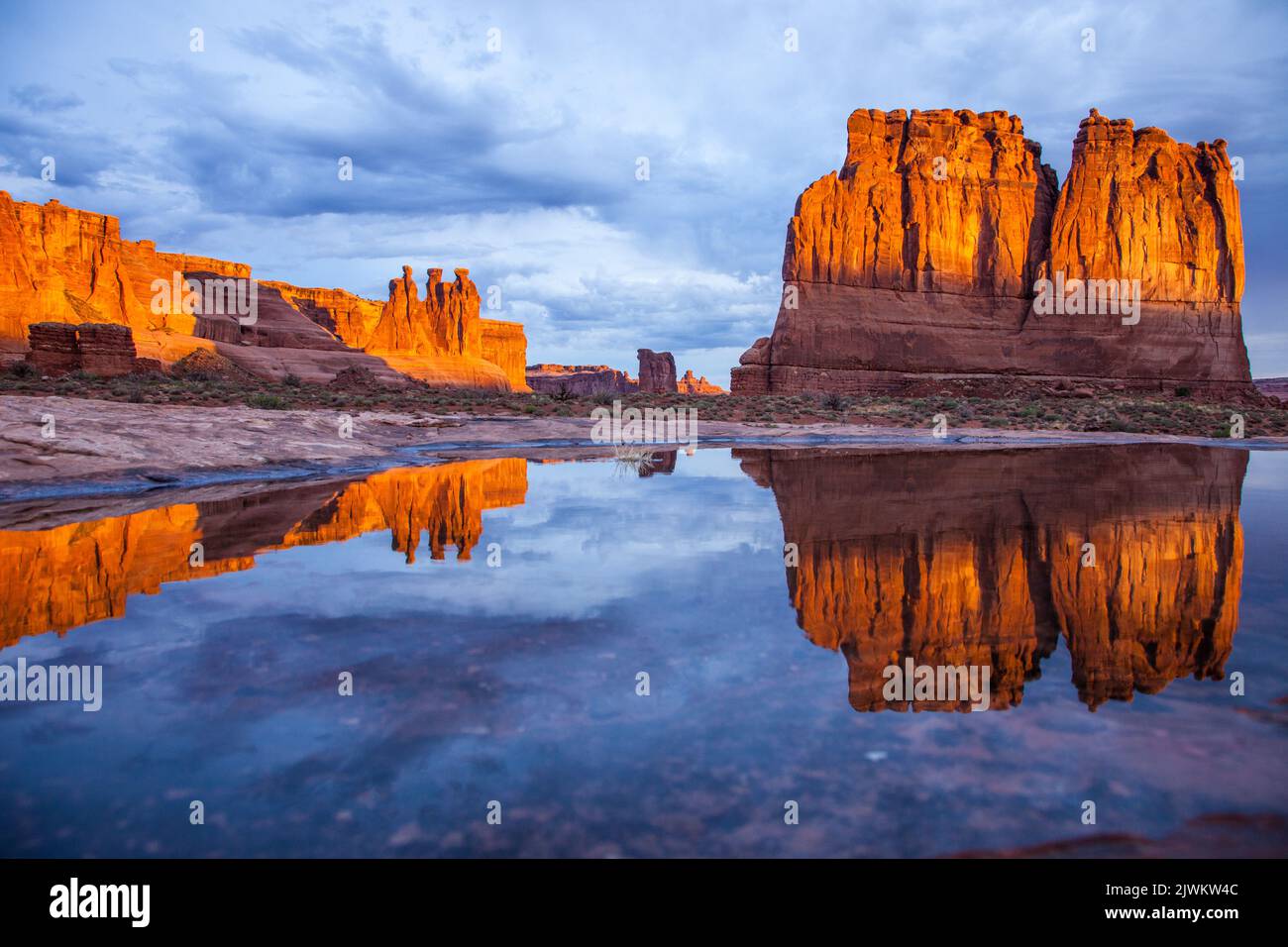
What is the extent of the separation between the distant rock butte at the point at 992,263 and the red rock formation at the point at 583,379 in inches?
2626

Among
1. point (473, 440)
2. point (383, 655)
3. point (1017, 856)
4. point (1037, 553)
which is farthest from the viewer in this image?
point (473, 440)

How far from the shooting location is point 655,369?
100000 millimetres

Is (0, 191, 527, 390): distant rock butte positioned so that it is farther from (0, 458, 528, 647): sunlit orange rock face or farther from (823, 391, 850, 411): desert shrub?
(0, 458, 528, 647): sunlit orange rock face

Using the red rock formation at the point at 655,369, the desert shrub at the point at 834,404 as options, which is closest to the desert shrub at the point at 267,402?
the desert shrub at the point at 834,404

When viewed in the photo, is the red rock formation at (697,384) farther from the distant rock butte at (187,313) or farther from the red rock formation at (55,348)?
the red rock formation at (55,348)

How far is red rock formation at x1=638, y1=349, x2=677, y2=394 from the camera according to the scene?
99.4 meters

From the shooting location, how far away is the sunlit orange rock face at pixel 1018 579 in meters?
3.28

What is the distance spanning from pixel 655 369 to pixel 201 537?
95.2 m

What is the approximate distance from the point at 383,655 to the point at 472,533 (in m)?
3.29

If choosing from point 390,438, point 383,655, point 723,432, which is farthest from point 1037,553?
point 723,432

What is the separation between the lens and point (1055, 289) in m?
52.0

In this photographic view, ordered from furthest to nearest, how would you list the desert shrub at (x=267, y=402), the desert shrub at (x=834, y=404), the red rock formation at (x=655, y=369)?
the red rock formation at (x=655, y=369) < the desert shrub at (x=834, y=404) < the desert shrub at (x=267, y=402)
